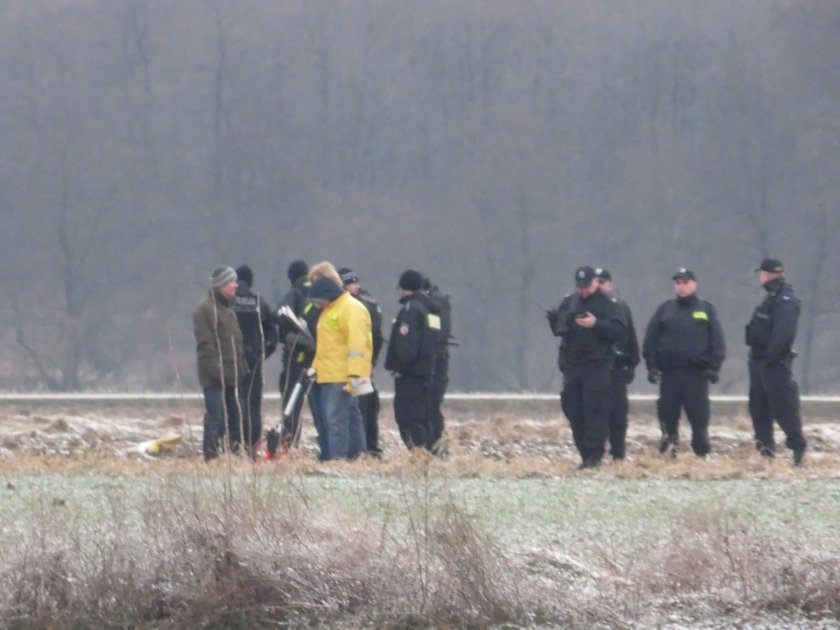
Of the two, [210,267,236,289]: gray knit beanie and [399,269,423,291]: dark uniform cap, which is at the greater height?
[210,267,236,289]: gray knit beanie

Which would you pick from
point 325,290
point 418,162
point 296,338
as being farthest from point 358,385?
point 418,162

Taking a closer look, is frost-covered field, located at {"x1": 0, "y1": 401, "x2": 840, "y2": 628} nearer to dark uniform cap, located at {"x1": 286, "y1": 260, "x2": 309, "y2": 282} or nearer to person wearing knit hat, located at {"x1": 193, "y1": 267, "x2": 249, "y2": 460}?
Result: person wearing knit hat, located at {"x1": 193, "y1": 267, "x2": 249, "y2": 460}

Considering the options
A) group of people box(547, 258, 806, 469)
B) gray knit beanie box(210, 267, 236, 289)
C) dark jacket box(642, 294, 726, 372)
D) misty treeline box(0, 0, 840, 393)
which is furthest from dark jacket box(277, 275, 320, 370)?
misty treeline box(0, 0, 840, 393)

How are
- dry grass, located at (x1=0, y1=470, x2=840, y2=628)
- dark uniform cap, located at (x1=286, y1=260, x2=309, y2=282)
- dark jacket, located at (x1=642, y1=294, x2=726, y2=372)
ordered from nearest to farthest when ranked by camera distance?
dry grass, located at (x1=0, y1=470, x2=840, y2=628) < dark jacket, located at (x1=642, y1=294, x2=726, y2=372) < dark uniform cap, located at (x1=286, y1=260, x2=309, y2=282)

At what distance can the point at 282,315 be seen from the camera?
15711 millimetres

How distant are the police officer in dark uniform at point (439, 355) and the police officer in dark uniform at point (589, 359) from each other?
2.10 meters

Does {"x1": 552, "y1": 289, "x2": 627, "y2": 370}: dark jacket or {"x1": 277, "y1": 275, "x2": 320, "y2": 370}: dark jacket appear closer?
{"x1": 552, "y1": 289, "x2": 627, "y2": 370}: dark jacket

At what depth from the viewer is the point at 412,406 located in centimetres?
1608

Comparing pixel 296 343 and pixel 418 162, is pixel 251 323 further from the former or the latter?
pixel 418 162

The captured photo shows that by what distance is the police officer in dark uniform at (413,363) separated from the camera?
15.9 meters

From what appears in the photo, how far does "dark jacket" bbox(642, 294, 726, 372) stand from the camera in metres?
15.7

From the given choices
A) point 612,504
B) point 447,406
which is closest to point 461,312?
point 447,406

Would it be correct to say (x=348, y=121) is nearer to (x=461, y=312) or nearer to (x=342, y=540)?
(x=461, y=312)

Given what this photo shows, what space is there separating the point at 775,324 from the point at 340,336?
3.90m
